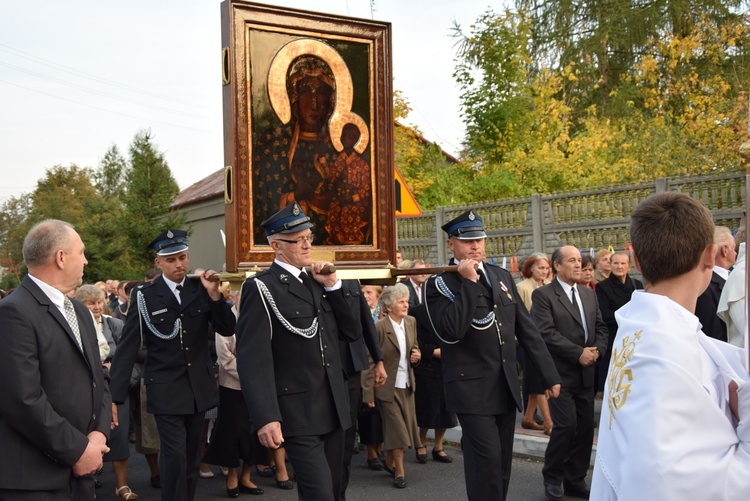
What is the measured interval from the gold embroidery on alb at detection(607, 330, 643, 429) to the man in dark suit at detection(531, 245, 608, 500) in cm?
462

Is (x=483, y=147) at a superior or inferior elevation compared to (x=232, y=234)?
superior

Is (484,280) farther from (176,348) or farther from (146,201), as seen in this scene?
(146,201)

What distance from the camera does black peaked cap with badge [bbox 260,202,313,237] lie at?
16.8 ft

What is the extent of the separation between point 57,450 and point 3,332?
61 centimetres

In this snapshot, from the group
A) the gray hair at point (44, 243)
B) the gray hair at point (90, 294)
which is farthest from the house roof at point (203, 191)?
the gray hair at point (44, 243)

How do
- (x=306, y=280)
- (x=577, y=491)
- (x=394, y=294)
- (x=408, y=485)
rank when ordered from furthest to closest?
(x=394, y=294), (x=408, y=485), (x=577, y=491), (x=306, y=280)

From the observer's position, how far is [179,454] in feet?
20.0

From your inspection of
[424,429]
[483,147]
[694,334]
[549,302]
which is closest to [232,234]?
[549,302]

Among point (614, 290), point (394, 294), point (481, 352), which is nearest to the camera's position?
point (481, 352)

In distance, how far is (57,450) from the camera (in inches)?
151

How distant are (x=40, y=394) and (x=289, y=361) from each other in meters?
1.60

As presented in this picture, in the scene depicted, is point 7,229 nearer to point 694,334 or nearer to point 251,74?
point 251,74

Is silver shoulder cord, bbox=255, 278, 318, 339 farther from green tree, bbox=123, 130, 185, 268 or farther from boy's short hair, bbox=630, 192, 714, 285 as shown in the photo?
green tree, bbox=123, 130, 185, 268

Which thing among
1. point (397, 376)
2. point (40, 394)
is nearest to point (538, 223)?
point (397, 376)
